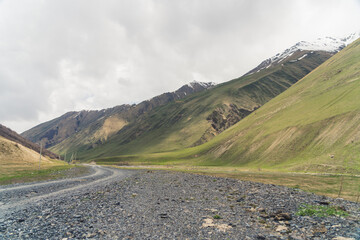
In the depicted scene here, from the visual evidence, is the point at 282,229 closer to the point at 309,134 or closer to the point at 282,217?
the point at 282,217

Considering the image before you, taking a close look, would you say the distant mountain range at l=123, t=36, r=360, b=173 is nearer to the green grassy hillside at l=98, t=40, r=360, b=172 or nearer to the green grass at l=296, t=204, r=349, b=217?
the green grassy hillside at l=98, t=40, r=360, b=172

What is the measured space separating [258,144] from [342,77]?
6866 cm

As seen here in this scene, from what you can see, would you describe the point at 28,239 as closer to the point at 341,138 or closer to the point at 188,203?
the point at 188,203

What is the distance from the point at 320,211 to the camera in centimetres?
2055

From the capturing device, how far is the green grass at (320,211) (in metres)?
19.5

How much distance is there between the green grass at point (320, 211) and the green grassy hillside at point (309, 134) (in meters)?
42.2

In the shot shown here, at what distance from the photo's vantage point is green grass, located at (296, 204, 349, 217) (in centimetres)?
1953

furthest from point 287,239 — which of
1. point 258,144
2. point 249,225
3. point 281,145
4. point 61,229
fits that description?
point 258,144

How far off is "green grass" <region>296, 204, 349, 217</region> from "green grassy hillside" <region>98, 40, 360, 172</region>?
138ft

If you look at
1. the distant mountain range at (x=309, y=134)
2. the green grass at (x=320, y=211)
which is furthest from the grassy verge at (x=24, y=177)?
the distant mountain range at (x=309, y=134)

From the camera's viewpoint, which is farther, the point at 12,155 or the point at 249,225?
the point at 12,155

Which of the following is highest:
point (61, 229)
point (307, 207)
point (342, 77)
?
point (342, 77)

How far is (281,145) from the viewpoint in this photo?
314 feet

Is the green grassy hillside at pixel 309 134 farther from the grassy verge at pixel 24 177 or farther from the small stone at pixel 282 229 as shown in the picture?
the grassy verge at pixel 24 177
